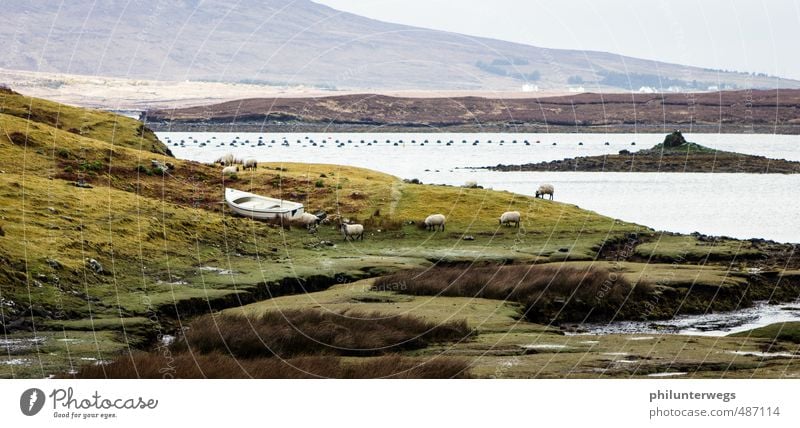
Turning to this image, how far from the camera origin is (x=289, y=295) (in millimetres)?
38250

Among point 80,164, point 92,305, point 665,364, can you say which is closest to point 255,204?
point 80,164

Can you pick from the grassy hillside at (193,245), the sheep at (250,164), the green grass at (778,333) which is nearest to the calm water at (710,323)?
the grassy hillside at (193,245)

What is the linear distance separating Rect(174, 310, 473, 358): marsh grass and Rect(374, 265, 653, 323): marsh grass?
21.0ft

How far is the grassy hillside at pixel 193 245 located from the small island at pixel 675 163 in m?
63.9

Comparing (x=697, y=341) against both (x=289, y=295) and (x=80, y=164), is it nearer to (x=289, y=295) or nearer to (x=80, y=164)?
(x=289, y=295)

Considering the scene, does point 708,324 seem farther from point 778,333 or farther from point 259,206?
point 259,206

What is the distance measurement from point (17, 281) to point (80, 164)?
868 inches

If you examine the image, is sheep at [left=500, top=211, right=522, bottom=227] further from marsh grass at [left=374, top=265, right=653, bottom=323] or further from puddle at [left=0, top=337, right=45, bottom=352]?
puddle at [left=0, top=337, right=45, bottom=352]

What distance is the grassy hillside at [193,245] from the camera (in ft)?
102

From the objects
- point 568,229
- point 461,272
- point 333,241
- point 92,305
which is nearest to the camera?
point 92,305

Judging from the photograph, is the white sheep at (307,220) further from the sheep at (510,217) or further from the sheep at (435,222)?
the sheep at (510,217)
